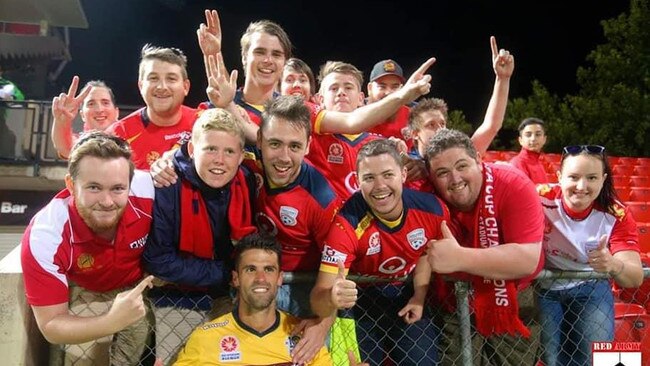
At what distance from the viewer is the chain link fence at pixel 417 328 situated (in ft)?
9.51

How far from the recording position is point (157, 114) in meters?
3.81

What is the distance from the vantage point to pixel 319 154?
3.75 meters

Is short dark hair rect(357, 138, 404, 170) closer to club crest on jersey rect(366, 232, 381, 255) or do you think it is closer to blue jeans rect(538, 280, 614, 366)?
club crest on jersey rect(366, 232, 381, 255)

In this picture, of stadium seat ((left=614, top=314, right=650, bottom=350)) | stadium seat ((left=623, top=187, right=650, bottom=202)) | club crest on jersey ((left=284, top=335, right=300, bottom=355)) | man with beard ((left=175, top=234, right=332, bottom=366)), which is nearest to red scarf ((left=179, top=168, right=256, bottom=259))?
man with beard ((left=175, top=234, right=332, bottom=366))

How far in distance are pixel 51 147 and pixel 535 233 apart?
27.9ft

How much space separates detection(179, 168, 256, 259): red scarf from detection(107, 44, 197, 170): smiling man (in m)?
1.00

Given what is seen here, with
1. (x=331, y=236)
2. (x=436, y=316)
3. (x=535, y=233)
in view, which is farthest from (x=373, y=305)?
(x=535, y=233)

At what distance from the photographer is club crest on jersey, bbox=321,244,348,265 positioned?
9.01 feet

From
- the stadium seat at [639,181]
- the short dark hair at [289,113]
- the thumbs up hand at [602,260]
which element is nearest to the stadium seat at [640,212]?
the stadium seat at [639,181]

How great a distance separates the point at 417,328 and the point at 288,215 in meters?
0.90

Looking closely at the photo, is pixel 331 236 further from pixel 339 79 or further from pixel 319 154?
pixel 339 79

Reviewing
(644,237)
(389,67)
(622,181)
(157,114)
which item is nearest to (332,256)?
(157,114)

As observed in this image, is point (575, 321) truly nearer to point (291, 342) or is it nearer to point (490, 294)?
point (490, 294)

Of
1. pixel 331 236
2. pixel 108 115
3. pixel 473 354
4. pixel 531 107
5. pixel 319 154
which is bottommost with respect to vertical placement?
pixel 473 354
